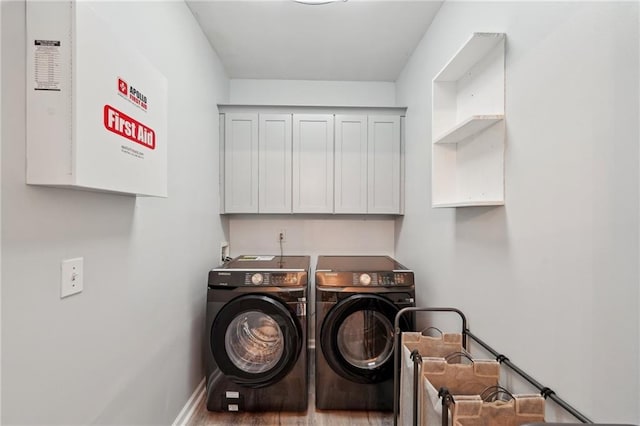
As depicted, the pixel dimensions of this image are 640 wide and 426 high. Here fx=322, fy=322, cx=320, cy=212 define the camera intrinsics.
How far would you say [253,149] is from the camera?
2.81 meters

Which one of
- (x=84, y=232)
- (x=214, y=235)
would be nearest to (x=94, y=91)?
(x=84, y=232)

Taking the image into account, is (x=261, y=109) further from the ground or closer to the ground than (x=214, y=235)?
further from the ground

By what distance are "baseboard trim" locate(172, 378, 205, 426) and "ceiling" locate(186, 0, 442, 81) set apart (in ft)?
8.41

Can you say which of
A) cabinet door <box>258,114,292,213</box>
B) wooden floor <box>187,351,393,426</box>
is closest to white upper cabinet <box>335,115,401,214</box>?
cabinet door <box>258,114,292,213</box>

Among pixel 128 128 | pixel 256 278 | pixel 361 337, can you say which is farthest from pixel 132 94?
pixel 361 337

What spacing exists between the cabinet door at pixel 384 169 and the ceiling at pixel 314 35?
0.58 metres

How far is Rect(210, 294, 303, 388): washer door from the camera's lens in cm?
207

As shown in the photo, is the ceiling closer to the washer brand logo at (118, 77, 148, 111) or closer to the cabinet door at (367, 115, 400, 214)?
the cabinet door at (367, 115, 400, 214)

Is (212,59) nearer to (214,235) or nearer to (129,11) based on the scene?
(129,11)

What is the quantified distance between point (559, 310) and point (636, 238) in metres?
0.34

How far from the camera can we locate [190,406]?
213 centimetres

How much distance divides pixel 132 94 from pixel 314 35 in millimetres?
1593

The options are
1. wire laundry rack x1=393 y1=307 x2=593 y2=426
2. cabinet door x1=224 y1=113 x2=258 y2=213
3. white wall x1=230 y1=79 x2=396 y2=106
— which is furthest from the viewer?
white wall x1=230 y1=79 x2=396 y2=106

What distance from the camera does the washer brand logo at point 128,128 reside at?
3.43 feet
